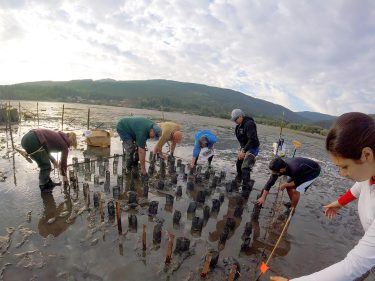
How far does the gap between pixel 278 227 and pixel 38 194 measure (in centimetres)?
608

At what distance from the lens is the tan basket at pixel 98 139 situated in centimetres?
1298

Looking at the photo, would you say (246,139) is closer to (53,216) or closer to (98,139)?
(53,216)

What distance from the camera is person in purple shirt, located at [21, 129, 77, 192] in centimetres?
609

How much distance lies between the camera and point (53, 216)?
5.53 meters

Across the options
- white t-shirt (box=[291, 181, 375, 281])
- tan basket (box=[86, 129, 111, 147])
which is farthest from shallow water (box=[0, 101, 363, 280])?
tan basket (box=[86, 129, 111, 147])

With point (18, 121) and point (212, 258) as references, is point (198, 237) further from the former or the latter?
point (18, 121)

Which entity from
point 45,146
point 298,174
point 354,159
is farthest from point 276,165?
point 45,146

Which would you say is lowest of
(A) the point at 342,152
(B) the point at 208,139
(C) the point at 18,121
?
(C) the point at 18,121

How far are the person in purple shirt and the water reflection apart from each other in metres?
0.46

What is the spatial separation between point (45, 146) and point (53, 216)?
5.71 feet

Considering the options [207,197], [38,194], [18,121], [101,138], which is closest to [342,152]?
[207,197]

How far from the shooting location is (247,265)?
458 centimetres

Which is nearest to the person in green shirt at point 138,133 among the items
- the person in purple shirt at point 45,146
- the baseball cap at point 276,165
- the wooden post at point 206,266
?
the person in purple shirt at point 45,146

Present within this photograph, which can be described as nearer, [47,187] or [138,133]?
[47,187]
